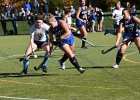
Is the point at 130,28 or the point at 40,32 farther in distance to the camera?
the point at 130,28

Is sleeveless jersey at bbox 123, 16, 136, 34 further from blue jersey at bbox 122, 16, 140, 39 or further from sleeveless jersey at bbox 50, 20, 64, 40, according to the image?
sleeveless jersey at bbox 50, 20, 64, 40

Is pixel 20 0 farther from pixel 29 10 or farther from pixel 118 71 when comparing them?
pixel 118 71

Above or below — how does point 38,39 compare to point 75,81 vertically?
above

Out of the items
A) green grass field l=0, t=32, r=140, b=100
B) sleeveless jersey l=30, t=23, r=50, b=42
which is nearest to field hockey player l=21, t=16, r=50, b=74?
sleeveless jersey l=30, t=23, r=50, b=42

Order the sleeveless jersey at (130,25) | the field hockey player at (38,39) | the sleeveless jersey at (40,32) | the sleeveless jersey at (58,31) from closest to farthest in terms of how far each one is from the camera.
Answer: the sleeveless jersey at (58,31)
the field hockey player at (38,39)
the sleeveless jersey at (40,32)
the sleeveless jersey at (130,25)

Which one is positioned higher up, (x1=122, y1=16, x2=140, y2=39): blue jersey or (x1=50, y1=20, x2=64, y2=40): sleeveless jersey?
(x1=50, y1=20, x2=64, y2=40): sleeveless jersey

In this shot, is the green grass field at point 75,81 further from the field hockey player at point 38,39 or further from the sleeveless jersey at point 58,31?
the sleeveless jersey at point 58,31

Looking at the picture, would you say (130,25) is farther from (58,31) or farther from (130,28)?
(58,31)

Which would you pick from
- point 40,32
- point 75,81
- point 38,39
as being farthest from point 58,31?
point 75,81

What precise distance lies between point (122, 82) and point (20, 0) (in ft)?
174

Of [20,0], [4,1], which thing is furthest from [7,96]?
[20,0]

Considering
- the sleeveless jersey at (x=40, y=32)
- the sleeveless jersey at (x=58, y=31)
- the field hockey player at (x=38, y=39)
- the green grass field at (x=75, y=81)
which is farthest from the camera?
the sleeveless jersey at (x=40, y=32)

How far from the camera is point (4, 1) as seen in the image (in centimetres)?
6009

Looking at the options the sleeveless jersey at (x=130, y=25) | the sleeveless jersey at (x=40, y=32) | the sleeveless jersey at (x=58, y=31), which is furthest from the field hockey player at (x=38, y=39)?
the sleeveless jersey at (x=130, y=25)
